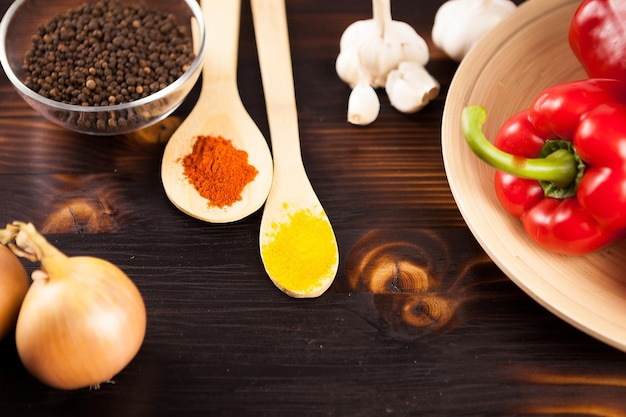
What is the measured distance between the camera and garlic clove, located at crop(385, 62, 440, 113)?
115 cm

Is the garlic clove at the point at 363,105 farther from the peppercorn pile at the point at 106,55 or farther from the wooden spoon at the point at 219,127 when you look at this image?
the peppercorn pile at the point at 106,55

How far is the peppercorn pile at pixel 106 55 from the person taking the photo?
112cm

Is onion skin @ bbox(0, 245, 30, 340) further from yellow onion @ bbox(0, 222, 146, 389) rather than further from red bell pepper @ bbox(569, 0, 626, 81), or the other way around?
red bell pepper @ bbox(569, 0, 626, 81)

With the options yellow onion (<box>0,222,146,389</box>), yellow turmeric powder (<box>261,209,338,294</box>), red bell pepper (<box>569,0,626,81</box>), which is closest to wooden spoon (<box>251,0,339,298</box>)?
yellow turmeric powder (<box>261,209,338,294</box>)

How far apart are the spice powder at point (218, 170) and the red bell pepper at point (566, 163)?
341 mm

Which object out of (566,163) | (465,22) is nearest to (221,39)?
(465,22)

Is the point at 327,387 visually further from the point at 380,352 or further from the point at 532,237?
the point at 532,237

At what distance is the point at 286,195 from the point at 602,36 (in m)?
0.46

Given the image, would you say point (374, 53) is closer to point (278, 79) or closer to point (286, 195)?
point (278, 79)

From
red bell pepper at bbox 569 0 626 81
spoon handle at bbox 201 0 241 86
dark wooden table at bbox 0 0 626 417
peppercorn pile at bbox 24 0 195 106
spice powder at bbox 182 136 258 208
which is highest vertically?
red bell pepper at bbox 569 0 626 81

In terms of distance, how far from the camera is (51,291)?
81 centimetres

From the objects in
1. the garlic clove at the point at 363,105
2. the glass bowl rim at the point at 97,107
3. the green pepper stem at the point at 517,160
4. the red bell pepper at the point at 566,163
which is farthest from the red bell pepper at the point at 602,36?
the glass bowl rim at the point at 97,107

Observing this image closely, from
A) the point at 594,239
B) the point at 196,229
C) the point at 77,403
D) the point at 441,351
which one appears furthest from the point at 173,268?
the point at 594,239

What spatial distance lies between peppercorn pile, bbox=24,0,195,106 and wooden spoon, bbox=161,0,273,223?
50mm
